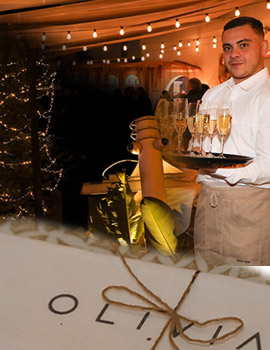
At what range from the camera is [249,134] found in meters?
1.00

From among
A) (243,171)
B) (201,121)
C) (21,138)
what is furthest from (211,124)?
(21,138)

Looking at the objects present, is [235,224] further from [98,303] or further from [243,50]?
[98,303]

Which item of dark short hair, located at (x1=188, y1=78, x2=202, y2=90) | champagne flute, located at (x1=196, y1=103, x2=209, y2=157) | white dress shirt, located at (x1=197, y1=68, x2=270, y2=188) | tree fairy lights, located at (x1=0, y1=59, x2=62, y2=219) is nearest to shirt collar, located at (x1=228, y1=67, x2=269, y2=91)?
white dress shirt, located at (x1=197, y1=68, x2=270, y2=188)

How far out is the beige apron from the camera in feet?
3.36

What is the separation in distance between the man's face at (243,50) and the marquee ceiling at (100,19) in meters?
0.75

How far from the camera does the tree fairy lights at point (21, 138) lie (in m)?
2.11

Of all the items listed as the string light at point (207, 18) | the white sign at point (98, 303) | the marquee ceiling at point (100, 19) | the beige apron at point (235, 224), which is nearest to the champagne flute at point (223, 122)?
the beige apron at point (235, 224)

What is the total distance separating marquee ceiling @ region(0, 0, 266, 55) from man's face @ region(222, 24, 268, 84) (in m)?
0.75

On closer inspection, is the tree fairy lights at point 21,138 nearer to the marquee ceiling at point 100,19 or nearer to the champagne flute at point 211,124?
the marquee ceiling at point 100,19

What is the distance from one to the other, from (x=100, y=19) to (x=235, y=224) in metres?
1.11

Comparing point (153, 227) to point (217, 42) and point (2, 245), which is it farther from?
point (217, 42)

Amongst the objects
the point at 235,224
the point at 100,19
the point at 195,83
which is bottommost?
the point at 235,224

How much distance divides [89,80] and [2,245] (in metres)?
1.68

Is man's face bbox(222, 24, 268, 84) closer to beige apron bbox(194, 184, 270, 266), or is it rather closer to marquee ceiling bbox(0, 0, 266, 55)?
beige apron bbox(194, 184, 270, 266)
